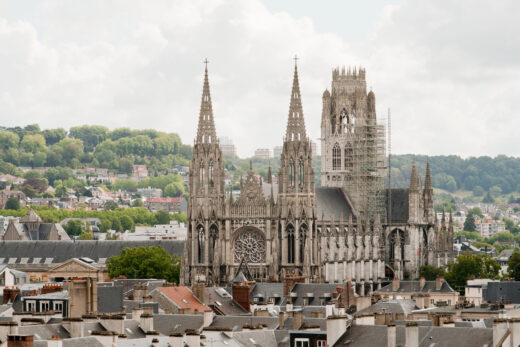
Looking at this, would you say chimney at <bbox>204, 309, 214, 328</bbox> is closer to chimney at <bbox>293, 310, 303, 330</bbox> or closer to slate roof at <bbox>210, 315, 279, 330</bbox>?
slate roof at <bbox>210, 315, 279, 330</bbox>

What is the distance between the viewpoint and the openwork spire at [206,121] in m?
174

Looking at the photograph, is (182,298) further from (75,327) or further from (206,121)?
(206,121)

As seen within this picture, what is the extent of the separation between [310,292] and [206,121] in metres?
40.2

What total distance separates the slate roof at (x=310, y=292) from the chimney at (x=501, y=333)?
61.4m

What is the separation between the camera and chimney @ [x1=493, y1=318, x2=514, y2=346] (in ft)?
242

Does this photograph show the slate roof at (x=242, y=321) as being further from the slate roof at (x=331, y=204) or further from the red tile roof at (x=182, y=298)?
the slate roof at (x=331, y=204)

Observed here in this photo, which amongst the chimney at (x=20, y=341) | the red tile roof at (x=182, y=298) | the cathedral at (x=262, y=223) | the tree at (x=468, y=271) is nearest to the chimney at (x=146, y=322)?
the chimney at (x=20, y=341)

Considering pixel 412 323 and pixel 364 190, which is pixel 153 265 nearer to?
pixel 364 190

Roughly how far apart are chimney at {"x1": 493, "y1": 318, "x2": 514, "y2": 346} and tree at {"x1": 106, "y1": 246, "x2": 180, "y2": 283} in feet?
314

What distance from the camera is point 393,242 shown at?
197375mm

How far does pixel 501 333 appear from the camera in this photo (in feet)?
243

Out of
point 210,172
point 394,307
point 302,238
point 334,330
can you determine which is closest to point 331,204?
point 302,238

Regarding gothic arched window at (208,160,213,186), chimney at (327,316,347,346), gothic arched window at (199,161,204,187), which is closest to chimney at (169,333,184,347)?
chimney at (327,316,347,346)

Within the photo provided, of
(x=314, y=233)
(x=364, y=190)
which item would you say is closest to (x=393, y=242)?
(x=364, y=190)
